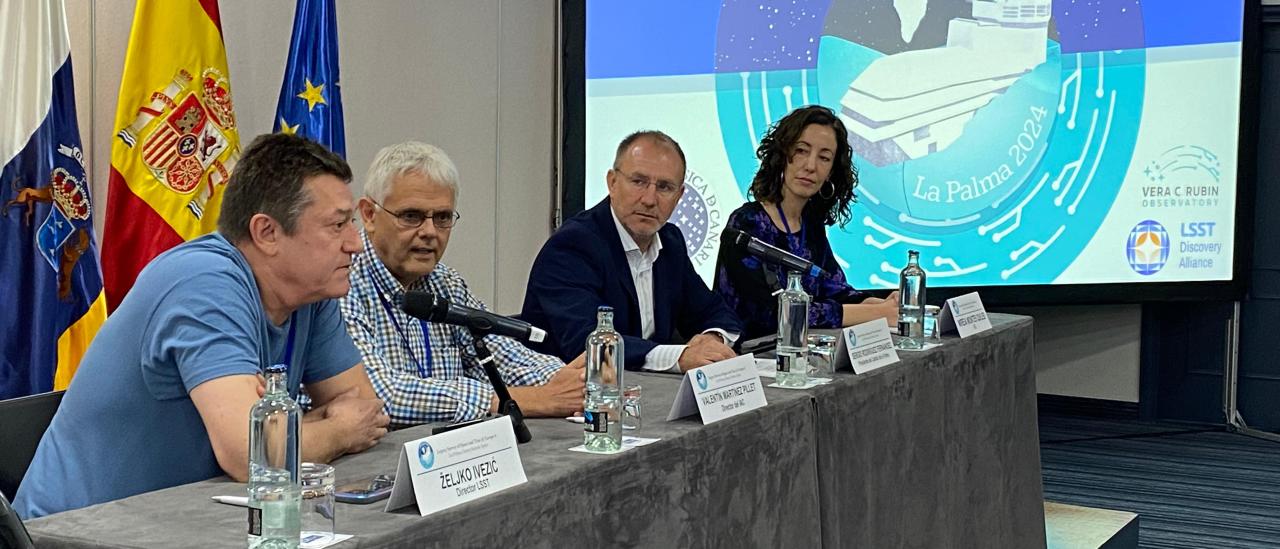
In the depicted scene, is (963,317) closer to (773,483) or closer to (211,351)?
(773,483)

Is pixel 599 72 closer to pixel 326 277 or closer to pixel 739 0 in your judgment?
pixel 739 0

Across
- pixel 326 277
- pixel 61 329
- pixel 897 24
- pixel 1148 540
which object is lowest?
pixel 1148 540

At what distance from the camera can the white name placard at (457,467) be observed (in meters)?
1.34

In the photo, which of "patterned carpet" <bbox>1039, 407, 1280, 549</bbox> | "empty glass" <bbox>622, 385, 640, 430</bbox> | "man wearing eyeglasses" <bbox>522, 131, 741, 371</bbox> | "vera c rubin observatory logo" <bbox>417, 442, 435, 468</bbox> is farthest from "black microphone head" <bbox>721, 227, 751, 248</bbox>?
"patterned carpet" <bbox>1039, 407, 1280, 549</bbox>

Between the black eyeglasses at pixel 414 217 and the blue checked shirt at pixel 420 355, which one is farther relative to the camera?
the black eyeglasses at pixel 414 217

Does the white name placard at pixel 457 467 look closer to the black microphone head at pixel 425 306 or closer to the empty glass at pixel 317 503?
the empty glass at pixel 317 503

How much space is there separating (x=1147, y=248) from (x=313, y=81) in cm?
347

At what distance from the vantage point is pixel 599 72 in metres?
5.41

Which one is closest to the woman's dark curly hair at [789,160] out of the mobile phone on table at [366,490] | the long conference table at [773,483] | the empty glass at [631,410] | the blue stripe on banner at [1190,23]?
the long conference table at [773,483]

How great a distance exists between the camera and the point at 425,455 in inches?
53.7

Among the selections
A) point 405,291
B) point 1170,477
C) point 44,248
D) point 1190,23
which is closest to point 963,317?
point 405,291

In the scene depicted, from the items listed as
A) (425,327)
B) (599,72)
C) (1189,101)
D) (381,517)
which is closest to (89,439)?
(381,517)

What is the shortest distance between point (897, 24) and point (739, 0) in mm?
649

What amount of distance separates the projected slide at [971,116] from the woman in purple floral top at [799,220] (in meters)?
1.78
